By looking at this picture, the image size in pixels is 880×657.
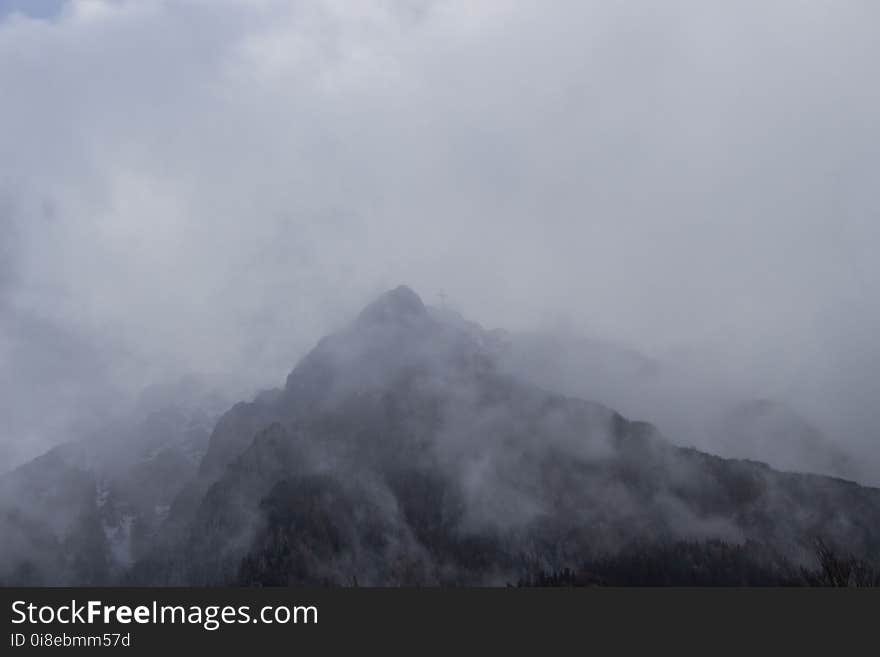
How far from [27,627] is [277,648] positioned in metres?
58.8

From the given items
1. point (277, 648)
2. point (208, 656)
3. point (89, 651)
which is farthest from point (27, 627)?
point (277, 648)

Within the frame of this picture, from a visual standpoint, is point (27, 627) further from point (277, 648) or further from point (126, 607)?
point (277, 648)

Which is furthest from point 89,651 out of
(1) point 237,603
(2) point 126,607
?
(1) point 237,603

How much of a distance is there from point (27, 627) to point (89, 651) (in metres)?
19.8

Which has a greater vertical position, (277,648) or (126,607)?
(126,607)

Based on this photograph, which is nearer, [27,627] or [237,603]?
[27,627]

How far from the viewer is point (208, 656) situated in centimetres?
18212

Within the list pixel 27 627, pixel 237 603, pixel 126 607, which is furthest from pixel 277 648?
pixel 27 627

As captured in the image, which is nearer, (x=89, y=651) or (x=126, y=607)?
(x=89, y=651)

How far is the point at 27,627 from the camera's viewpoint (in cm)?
18200

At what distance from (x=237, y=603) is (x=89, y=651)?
36.7 metres

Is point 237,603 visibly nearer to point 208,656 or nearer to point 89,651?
point 208,656

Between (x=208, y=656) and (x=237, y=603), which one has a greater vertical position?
(x=237, y=603)

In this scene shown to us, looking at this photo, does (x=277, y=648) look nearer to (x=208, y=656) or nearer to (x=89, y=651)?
(x=208, y=656)
